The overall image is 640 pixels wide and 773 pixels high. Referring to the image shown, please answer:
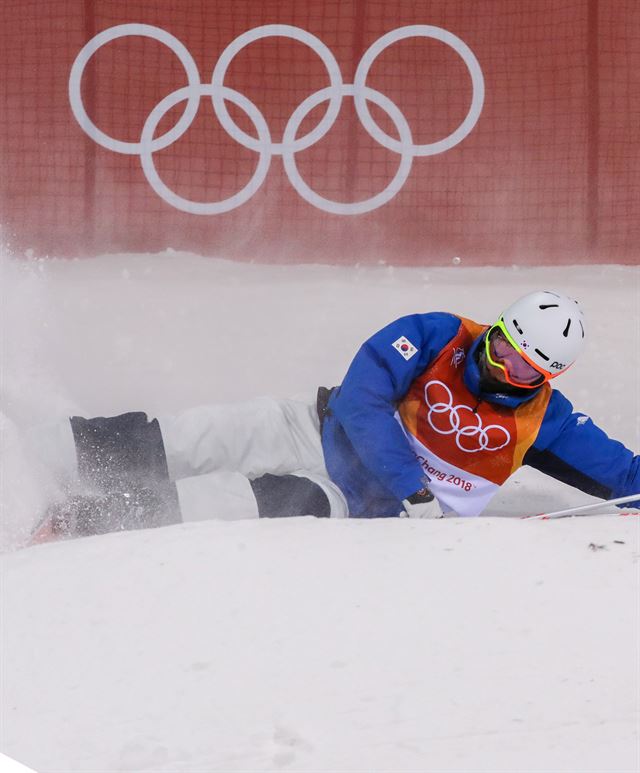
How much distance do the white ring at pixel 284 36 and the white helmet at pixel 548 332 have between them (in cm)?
289

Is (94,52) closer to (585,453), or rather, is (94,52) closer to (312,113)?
(312,113)

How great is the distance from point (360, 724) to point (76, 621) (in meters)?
0.67

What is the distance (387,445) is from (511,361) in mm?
484

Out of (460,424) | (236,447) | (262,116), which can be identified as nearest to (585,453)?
(460,424)

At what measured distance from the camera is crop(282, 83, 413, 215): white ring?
571cm

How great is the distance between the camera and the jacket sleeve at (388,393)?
328 centimetres

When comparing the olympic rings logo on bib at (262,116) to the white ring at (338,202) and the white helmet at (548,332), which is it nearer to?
the white ring at (338,202)

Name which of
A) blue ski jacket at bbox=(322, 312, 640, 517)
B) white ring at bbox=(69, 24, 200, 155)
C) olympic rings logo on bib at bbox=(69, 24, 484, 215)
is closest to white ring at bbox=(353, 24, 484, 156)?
olympic rings logo on bib at bbox=(69, 24, 484, 215)

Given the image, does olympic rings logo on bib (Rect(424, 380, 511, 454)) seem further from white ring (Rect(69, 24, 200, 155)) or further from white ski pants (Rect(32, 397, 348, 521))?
white ring (Rect(69, 24, 200, 155))

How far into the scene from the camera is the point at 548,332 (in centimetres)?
311

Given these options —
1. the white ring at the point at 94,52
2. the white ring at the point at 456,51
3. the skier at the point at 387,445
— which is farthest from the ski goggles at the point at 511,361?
the white ring at the point at 94,52

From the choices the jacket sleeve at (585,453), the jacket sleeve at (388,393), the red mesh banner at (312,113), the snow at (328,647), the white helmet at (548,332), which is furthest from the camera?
the red mesh banner at (312,113)

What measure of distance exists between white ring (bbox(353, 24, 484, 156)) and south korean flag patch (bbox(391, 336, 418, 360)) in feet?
8.94

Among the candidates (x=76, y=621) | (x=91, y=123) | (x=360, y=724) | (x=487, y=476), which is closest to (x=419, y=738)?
(x=360, y=724)
